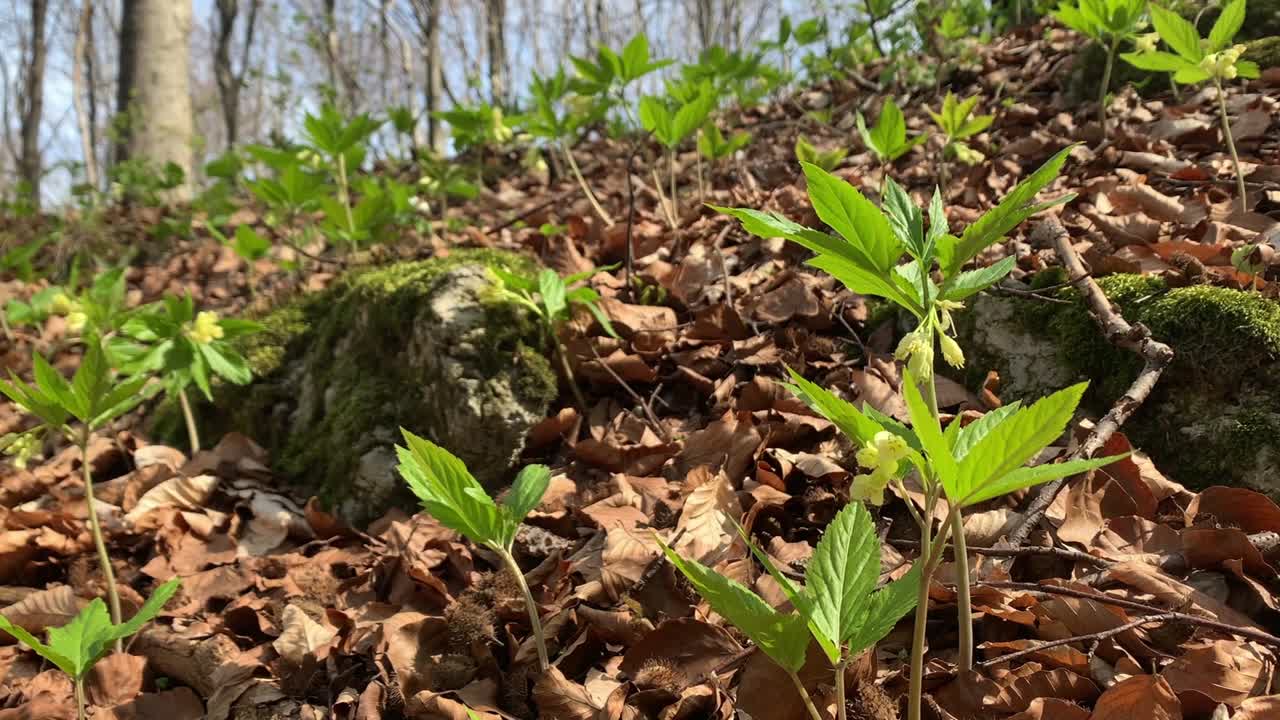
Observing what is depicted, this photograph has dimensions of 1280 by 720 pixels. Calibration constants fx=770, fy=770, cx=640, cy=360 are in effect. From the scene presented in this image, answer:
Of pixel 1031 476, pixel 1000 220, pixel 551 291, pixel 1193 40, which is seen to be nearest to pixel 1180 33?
pixel 1193 40

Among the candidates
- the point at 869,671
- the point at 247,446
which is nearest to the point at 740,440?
the point at 869,671

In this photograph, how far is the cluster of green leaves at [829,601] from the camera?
1022 mm

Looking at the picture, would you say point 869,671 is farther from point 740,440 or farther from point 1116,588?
point 740,440

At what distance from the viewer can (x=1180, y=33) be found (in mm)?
2291

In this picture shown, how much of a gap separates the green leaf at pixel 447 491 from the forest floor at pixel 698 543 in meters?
0.31

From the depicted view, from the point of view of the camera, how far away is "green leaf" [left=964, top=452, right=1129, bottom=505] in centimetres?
81

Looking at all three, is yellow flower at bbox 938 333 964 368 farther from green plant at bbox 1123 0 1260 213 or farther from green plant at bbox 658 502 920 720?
green plant at bbox 1123 0 1260 213

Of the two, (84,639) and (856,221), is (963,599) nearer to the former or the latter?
(856,221)

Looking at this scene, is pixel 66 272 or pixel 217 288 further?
pixel 66 272

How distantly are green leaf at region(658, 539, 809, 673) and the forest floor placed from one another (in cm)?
27

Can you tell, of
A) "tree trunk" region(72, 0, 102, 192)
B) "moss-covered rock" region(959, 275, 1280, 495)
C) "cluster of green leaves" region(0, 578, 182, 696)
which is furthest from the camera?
"tree trunk" region(72, 0, 102, 192)

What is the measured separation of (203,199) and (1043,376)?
5.78 meters

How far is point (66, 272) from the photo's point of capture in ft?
17.6

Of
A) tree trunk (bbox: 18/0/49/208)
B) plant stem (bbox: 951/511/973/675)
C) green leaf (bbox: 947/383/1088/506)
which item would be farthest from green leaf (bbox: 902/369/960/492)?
tree trunk (bbox: 18/0/49/208)
